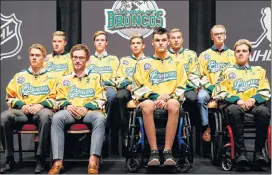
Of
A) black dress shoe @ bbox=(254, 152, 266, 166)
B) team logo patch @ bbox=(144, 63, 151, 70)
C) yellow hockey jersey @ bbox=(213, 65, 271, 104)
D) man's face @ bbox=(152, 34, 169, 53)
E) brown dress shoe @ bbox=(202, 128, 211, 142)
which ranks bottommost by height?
black dress shoe @ bbox=(254, 152, 266, 166)

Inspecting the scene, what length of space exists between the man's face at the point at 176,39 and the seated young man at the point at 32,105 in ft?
4.74

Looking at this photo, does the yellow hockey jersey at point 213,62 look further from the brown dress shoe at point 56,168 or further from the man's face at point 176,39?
the brown dress shoe at point 56,168

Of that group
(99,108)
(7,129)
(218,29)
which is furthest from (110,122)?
(218,29)

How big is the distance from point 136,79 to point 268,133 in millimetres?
1387

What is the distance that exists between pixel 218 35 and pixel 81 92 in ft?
5.79

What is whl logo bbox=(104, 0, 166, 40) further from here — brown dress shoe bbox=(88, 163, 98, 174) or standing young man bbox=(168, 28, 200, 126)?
brown dress shoe bbox=(88, 163, 98, 174)

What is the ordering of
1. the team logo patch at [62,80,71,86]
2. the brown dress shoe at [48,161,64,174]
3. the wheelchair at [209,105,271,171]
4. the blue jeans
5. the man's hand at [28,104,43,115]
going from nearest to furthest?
the brown dress shoe at [48,161,64,174]
the wheelchair at [209,105,271,171]
the man's hand at [28,104,43,115]
the team logo patch at [62,80,71,86]
the blue jeans

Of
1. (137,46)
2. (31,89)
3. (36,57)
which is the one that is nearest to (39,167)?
(31,89)

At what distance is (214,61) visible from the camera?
5.54m

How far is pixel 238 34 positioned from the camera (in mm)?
6102

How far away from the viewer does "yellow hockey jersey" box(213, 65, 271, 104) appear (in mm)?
4805

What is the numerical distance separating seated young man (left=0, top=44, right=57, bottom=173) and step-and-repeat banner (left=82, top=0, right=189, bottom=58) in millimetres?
1278

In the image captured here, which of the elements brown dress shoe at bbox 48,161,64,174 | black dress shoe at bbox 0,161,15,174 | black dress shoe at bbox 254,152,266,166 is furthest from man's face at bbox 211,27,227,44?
black dress shoe at bbox 0,161,15,174

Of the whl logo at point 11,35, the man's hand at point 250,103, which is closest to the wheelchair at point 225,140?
the man's hand at point 250,103
